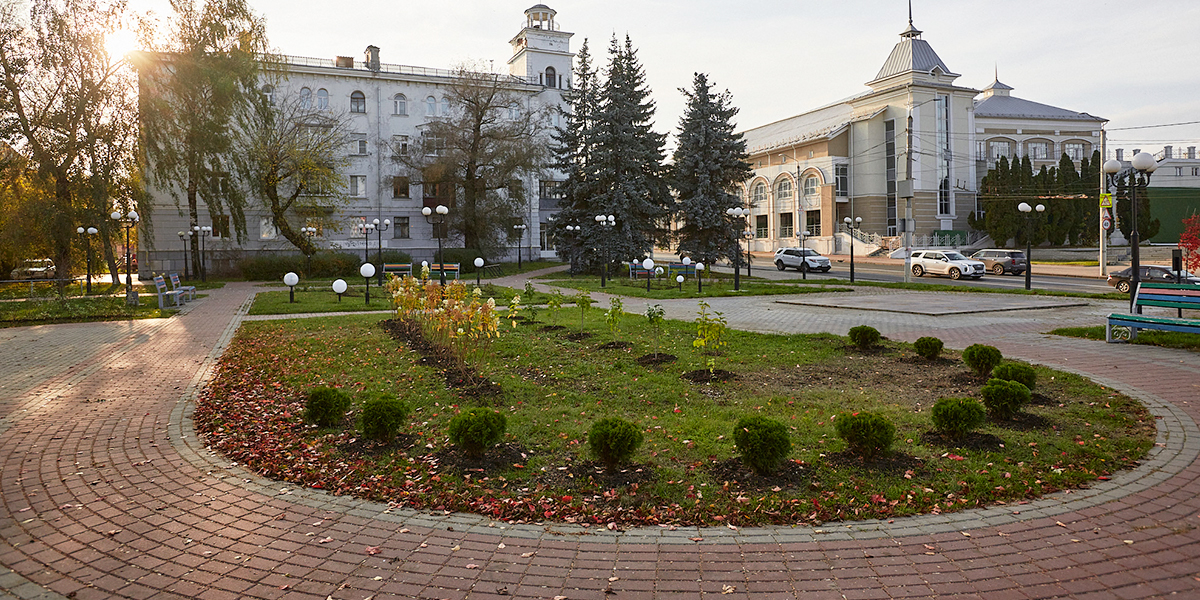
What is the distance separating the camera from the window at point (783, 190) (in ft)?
190

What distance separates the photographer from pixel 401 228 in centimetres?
4562

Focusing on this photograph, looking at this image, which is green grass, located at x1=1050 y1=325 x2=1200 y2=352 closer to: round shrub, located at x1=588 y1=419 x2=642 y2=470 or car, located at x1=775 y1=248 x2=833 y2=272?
round shrub, located at x1=588 y1=419 x2=642 y2=470

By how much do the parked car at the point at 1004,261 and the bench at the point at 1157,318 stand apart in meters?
26.2

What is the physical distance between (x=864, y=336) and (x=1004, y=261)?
30.2m

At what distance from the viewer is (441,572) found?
361 centimetres

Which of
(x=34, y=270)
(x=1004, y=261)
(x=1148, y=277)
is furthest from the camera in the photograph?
(x=34, y=270)

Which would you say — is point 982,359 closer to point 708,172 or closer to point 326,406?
point 326,406

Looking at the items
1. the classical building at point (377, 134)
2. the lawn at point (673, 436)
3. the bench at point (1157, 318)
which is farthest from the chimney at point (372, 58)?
the bench at point (1157, 318)

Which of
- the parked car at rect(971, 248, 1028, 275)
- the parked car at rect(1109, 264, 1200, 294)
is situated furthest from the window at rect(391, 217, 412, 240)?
the parked car at rect(1109, 264, 1200, 294)

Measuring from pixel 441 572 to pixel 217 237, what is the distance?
42.0 meters

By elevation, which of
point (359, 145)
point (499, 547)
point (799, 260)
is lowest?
point (499, 547)

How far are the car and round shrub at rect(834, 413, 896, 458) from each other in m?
32.8

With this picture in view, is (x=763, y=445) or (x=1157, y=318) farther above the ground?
(x=1157, y=318)

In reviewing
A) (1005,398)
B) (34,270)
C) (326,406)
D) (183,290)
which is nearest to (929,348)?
(1005,398)
